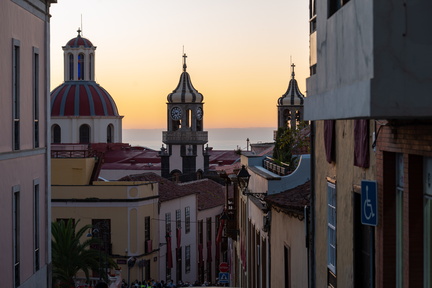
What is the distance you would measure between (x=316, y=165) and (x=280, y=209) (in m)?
4.48

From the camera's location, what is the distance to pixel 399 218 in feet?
33.5

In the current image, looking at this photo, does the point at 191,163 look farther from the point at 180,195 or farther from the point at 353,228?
the point at 353,228

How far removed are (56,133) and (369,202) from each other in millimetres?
88310

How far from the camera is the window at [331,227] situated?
547 inches

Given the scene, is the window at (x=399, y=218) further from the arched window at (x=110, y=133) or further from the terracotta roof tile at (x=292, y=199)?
the arched window at (x=110, y=133)

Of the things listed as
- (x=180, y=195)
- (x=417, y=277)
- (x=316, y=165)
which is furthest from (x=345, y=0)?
(x=180, y=195)

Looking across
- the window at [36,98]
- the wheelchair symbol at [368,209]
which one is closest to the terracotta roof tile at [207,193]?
the window at [36,98]

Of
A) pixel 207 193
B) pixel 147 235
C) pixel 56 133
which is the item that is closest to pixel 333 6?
pixel 147 235

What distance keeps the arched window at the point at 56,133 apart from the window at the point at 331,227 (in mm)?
83917

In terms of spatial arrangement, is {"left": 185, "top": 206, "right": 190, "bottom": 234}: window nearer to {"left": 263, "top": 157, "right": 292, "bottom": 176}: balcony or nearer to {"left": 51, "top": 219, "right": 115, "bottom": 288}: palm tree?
{"left": 51, "top": 219, "right": 115, "bottom": 288}: palm tree

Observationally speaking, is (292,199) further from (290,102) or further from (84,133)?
(84,133)

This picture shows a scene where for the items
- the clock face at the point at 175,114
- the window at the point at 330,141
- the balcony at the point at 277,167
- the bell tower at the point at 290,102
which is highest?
the bell tower at the point at 290,102

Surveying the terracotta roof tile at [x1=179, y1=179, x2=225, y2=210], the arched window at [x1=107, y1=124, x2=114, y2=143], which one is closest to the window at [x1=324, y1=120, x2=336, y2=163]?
the terracotta roof tile at [x1=179, y1=179, x2=225, y2=210]

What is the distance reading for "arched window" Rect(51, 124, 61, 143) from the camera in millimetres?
97062
